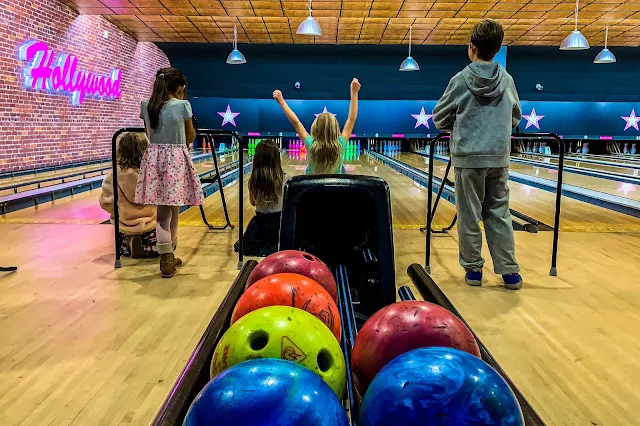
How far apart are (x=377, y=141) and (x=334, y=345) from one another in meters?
11.7

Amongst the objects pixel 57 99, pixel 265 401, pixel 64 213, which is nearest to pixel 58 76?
pixel 57 99

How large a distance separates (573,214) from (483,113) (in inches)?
105

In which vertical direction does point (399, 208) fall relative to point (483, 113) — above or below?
below

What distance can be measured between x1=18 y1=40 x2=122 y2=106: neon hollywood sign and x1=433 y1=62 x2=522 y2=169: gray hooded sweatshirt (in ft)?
18.3

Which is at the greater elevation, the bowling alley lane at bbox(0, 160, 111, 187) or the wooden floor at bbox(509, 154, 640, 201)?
the bowling alley lane at bbox(0, 160, 111, 187)

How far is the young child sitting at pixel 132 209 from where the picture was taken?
2.73m

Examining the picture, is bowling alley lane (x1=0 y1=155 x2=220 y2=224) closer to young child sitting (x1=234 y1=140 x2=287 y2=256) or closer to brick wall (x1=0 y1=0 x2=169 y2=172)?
brick wall (x1=0 y1=0 x2=169 y2=172)

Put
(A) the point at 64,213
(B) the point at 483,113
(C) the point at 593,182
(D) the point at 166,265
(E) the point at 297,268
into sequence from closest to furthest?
1. (E) the point at 297,268
2. (B) the point at 483,113
3. (D) the point at 166,265
4. (A) the point at 64,213
5. (C) the point at 593,182

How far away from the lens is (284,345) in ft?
3.17

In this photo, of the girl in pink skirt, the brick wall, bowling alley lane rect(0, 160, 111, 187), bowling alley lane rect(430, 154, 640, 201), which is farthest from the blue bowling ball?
the brick wall

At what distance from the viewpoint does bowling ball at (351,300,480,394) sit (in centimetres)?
101

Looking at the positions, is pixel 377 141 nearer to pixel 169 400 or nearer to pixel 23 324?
pixel 23 324

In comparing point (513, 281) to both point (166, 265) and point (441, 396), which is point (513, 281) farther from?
point (441, 396)

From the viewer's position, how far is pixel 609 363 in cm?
159
